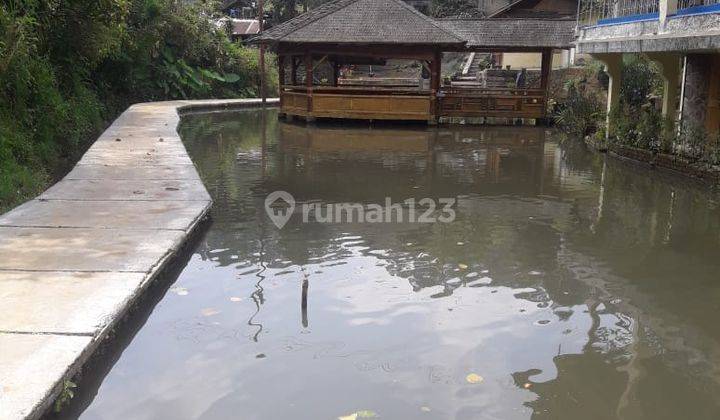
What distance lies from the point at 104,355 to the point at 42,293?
2.60ft

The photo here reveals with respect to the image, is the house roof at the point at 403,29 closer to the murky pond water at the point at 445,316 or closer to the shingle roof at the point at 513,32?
the shingle roof at the point at 513,32

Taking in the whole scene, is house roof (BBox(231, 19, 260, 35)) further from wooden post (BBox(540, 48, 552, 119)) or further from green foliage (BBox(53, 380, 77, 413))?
green foliage (BBox(53, 380, 77, 413))

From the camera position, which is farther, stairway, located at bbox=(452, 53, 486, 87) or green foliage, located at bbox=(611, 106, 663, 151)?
stairway, located at bbox=(452, 53, 486, 87)

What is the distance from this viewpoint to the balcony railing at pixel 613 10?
512 inches

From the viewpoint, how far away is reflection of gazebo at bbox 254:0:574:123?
21062 millimetres

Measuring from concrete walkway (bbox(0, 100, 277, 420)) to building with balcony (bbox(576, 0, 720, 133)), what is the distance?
26.4ft

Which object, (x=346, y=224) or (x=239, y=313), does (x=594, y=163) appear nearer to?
(x=346, y=224)

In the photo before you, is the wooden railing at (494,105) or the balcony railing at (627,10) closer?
the balcony railing at (627,10)

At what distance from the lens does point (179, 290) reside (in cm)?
592

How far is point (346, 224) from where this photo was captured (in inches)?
335

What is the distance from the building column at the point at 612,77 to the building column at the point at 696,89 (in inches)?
87.0

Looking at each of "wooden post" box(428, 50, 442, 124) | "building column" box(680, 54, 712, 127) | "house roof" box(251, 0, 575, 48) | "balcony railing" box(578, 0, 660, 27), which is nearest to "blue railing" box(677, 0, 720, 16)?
"balcony railing" box(578, 0, 660, 27)

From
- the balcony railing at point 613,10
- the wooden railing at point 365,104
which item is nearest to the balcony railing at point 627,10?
the balcony railing at point 613,10

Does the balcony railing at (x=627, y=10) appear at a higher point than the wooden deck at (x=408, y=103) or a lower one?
higher
